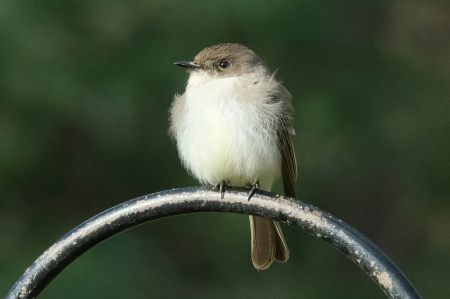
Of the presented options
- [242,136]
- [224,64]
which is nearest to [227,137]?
[242,136]

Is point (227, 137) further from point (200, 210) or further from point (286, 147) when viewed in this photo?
point (200, 210)

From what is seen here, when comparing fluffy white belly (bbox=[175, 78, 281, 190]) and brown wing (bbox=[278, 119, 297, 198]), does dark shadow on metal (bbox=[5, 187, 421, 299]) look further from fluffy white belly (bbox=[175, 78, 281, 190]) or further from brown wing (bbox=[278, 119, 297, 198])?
brown wing (bbox=[278, 119, 297, 198])

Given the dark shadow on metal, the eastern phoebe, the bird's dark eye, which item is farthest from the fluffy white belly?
the dark shadow on metal

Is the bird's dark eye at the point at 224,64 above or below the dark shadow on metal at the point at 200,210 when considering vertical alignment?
above

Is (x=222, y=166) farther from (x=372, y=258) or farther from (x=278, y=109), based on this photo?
(x=372, y=258)

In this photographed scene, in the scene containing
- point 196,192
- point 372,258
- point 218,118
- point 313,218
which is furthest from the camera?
point 218,118

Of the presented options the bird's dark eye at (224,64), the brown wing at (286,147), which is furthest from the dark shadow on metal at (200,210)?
the bird's dark eye at (224,64)

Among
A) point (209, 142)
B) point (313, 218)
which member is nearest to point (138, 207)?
point (313, 218)

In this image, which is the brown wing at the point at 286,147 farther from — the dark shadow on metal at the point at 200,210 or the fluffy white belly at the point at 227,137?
the dark shadow on metal at the point at 200,210
